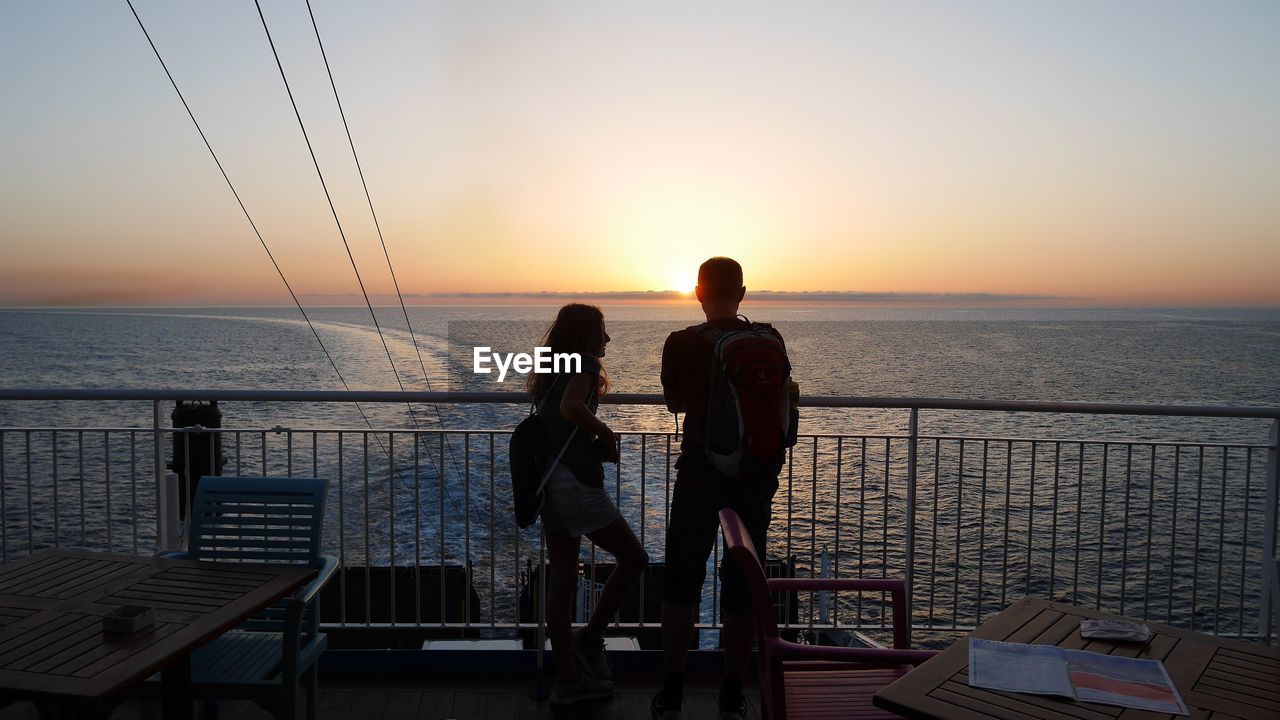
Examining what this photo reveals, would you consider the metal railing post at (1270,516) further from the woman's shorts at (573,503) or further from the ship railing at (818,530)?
the woman's shorts at (573,503)

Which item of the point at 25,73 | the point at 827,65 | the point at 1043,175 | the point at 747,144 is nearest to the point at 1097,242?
the point at 1043,175

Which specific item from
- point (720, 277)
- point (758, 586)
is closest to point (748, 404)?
point (720, 277)

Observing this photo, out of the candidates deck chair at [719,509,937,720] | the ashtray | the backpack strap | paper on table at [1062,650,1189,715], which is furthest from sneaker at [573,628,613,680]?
paper on table at [1062,650,1189,715]

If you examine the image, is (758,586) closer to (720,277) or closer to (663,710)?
(720,277)

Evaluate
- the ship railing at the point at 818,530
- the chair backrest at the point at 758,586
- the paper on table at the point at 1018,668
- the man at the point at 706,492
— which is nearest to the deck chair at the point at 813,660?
the chair backrest at the point at 758,586

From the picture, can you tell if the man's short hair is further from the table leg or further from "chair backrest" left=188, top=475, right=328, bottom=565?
the table leg

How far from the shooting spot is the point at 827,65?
18969 millimetres

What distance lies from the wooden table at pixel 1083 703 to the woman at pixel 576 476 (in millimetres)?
1373

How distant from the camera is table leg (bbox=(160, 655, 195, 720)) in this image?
2.30m

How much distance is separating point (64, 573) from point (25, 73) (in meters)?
15.1

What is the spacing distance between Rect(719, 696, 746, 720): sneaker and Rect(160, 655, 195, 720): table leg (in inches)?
73.8

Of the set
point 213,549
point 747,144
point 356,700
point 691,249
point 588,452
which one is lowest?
point 356,700

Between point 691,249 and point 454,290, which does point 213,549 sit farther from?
point 454,290

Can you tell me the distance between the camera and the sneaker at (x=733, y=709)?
10.2ft
